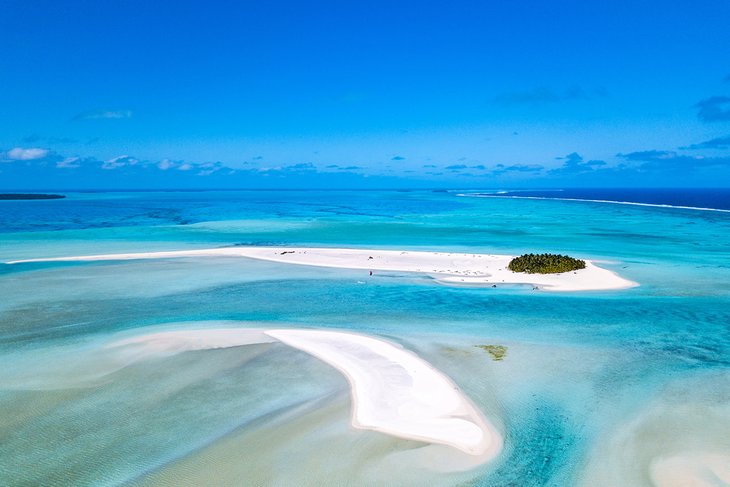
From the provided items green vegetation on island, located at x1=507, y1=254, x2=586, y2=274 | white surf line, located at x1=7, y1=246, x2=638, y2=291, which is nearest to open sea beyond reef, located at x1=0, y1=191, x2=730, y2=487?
white surf line, located at x1=7, y1=246, x2=638, y2=291

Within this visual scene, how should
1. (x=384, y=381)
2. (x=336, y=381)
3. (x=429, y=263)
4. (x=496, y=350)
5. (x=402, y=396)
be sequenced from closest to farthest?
(x=402, y=396), (x=384, y=381), (x=336, y=381), (x=496, y=350), (x=429, y=263)

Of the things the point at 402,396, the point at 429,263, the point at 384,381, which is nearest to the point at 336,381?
the point at 384,381

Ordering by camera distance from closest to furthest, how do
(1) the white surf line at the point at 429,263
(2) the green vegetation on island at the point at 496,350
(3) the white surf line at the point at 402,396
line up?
(3) the white surf line at the point at 402,396 < (2) the green vegetation on island at the point at 496,350 < (1) the white surf line at the point at 429,263

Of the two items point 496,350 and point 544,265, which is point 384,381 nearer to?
point 496,350

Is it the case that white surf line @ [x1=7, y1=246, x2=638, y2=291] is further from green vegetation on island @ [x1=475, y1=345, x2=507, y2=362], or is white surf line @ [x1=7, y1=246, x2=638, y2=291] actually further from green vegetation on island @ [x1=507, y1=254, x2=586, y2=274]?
green vegetation on island @ [x1=475, y1=345, x2=507, y2=362]

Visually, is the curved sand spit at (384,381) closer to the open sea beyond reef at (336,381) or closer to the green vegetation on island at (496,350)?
the open sea beyond reef at (336,381)

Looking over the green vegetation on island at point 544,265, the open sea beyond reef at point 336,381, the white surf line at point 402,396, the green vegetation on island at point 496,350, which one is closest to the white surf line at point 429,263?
the green vegetation on island at point 544,265
